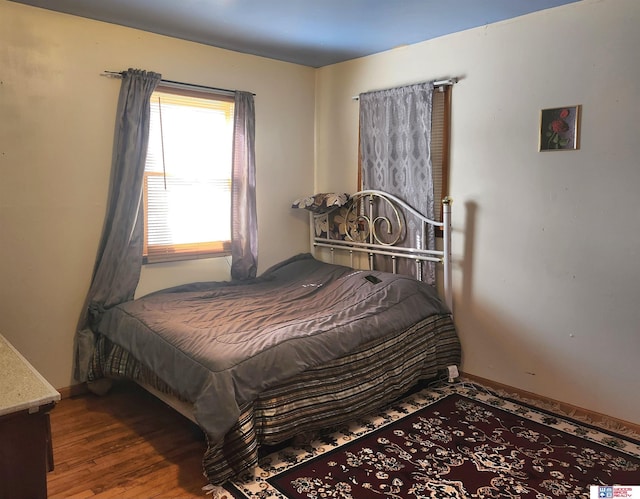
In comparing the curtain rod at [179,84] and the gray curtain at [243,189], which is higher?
the curtain rod at [179,84]

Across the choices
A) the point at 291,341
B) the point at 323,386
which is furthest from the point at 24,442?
the point at 323,386

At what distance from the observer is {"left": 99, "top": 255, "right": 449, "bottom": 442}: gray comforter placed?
2.36 m

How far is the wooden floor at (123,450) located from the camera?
229 centimetres

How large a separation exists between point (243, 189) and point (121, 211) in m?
0.94

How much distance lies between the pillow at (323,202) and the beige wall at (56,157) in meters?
1.14

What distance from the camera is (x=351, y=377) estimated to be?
2771 mm

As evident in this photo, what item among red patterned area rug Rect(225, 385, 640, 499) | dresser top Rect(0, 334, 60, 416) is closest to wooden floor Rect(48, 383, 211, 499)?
red patterned area rug Rect(225, 385, 640, 499)

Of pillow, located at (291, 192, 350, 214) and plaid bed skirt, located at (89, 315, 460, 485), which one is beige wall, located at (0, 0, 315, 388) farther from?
pillow, located at (291, 192, 350, 214)

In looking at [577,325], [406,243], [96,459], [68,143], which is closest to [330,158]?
[406,243]

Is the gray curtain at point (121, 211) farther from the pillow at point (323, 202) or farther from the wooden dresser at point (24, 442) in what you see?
the wooden dresser at point (24, 442)

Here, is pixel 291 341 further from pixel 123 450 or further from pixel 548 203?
pixel 548 203

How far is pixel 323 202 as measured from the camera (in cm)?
409

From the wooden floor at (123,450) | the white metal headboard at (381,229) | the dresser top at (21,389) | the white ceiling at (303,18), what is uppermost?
the white ceiling at (303,18)

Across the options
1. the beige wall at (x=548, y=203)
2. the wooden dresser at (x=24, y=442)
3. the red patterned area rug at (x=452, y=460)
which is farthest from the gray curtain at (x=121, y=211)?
the beige wall at (x=548, y=203)
